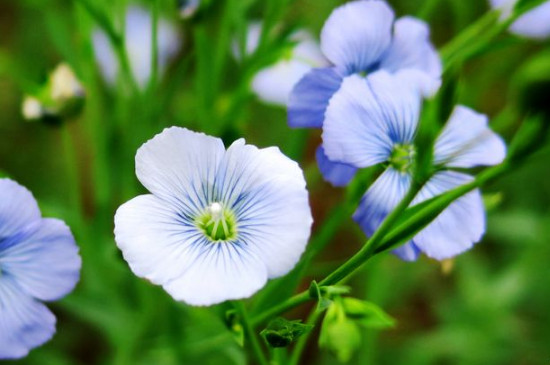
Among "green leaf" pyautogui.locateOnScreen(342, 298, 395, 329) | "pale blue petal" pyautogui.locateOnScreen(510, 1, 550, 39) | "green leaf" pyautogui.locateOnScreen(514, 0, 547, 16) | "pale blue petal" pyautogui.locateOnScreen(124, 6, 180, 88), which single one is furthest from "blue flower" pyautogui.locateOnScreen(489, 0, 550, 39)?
"pale blue petal" pyautogui.locateOnScreen(124, 6, 180, 88)

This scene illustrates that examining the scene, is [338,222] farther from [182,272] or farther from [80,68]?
[80,68]

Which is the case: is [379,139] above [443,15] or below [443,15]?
above

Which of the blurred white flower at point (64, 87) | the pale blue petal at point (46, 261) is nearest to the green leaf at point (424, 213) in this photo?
the pale blue petal at point (46, 261)

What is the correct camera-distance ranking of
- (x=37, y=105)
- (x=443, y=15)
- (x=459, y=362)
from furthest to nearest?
(x=443, y=15), (x=459, y=362), (x=37, y=105)

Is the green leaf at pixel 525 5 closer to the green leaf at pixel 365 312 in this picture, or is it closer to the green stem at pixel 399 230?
the green stem at pixel 399 230

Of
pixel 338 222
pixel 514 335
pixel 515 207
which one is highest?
pixel 338 222

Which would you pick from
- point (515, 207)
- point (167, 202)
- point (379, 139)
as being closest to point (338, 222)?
point (379, 139)
